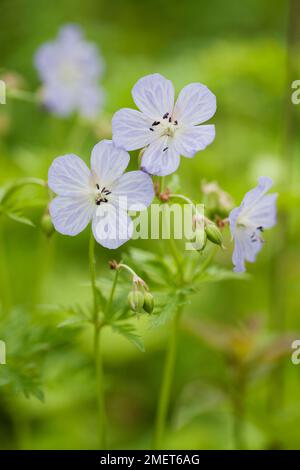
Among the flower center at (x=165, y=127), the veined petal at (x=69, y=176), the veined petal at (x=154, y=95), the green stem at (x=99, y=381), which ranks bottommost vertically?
the green stem at (x=99, y=381)

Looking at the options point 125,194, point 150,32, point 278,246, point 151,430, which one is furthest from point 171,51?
point 125,194

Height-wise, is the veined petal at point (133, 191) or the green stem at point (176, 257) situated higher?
the veined petal at point (133, 191)


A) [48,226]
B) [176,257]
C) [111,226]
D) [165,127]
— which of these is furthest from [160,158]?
[48,226]

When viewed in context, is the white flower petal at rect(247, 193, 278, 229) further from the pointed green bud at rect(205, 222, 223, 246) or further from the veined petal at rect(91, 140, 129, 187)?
the veined petal at rect(91, 140, 129, 187)

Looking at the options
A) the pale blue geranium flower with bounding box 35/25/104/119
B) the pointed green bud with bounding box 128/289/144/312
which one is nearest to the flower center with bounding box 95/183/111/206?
the pointed green bud with bounding box 128/289/144/312

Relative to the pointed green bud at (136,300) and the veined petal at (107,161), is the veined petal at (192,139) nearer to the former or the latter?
the veined petal at (107,161)

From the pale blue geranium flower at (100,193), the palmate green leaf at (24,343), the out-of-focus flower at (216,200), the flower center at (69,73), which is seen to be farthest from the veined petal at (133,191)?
the flower center at (69,73)
